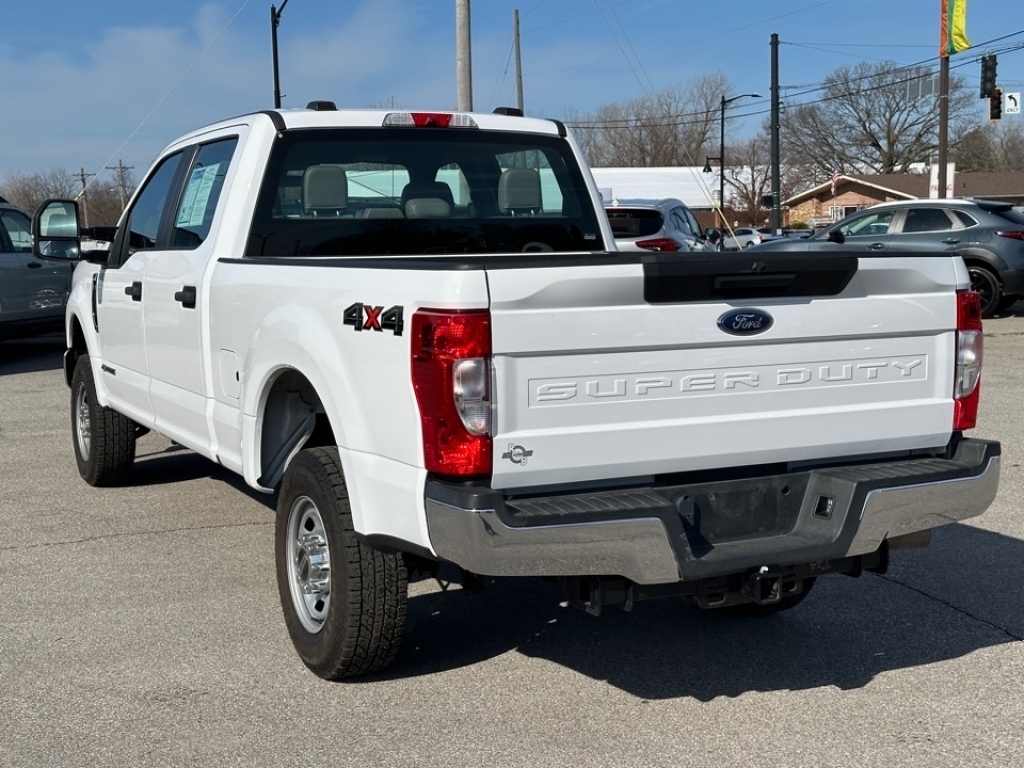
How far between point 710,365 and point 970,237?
48.4 feet

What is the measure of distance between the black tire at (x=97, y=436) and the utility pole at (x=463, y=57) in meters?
9.09

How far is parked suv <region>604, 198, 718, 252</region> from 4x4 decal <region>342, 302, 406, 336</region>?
10145 millimetres

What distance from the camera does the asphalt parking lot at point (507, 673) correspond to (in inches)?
152

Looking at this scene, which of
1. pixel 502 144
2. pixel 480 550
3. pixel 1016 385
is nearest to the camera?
pixel 480 550

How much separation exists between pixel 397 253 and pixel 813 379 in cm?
228

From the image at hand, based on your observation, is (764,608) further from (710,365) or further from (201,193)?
(201,193)

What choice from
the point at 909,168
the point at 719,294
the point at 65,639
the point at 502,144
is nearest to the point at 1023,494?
the point at 502,144

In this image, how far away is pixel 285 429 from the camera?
4844 mm

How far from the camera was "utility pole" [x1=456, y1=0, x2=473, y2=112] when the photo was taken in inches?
626

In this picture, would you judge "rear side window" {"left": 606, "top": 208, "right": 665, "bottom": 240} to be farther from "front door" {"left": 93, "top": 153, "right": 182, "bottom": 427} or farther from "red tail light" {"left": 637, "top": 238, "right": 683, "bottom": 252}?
"front door" {"left": 93, "top": 153, "right": 182, "bottom": 427}

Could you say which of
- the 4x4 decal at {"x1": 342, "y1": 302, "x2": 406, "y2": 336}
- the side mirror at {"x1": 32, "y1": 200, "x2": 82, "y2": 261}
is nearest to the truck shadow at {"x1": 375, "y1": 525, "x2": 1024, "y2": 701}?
the 4x4 decal at {"x1": 342, "y1": 302, "x2": 406, "y2": 336}

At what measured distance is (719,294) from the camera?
12.4 ft

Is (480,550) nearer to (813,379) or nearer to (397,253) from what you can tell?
(813,379)

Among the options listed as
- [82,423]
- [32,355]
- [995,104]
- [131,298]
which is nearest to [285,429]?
[131,298]
